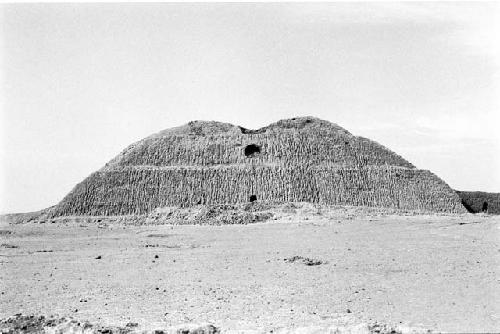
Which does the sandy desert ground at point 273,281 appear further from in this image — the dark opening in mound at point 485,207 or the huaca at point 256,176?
the dark opening in mound at point 485,207

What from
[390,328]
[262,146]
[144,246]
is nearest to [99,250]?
[144,246]

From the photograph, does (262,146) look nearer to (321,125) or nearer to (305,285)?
(321,125)

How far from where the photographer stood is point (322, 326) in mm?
11008

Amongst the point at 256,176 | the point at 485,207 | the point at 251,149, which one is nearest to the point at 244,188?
the point at 256,176

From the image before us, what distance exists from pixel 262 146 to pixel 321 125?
7628 mm

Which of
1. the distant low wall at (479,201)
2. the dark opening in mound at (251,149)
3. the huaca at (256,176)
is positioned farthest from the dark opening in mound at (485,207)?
the dark opening in mound at (251,149)

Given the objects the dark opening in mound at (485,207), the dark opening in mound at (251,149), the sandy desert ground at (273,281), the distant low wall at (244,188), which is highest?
the dark opening in mound at (251,149)

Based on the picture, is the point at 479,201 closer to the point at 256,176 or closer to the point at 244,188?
the point at 256,176

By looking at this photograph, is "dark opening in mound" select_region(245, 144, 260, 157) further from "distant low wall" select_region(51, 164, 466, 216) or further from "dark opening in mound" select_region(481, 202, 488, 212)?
"dark opening in mound" select_region(481, 202, 488, 212)

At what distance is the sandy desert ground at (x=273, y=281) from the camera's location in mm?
11867

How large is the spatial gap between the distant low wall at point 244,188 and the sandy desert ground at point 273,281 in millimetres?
20775

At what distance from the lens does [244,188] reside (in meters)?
49.4

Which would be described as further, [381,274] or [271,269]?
[271,269]

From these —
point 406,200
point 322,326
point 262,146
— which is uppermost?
point 262,146
